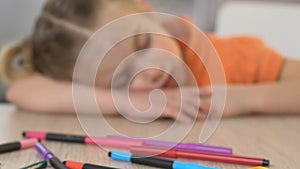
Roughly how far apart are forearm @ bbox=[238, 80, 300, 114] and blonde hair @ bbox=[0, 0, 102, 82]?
0.25m

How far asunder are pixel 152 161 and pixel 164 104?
24 cm

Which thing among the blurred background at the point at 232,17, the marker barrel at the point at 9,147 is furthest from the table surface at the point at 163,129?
the blurred background at the point at 232,17

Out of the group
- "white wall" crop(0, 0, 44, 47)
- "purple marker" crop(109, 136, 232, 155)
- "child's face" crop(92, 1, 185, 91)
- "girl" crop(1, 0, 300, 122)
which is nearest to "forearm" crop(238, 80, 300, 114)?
"girl" crop(1, 0, 300, 122)

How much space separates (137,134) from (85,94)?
173mm

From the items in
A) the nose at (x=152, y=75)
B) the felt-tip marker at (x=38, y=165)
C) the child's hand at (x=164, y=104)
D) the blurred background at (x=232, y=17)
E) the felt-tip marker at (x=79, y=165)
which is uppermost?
the blurred background at (x=232, y=17)

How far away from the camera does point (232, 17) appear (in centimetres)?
101

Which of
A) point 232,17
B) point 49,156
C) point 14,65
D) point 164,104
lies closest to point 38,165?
point 49,156

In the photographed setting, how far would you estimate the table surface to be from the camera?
1.26 feet

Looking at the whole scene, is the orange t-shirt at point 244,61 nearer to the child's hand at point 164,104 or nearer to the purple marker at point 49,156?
the child's hand at point 164,104

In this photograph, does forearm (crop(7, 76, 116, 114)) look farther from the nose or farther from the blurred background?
the blurred background

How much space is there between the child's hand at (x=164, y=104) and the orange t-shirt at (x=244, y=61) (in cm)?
7

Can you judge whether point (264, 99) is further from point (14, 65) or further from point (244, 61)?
point (14, 65)

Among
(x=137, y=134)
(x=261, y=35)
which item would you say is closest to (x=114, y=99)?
(x=137, y=134)

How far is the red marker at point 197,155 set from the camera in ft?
1.21
